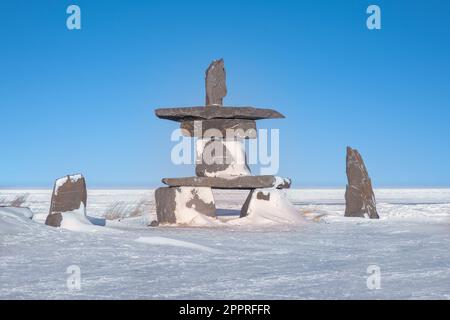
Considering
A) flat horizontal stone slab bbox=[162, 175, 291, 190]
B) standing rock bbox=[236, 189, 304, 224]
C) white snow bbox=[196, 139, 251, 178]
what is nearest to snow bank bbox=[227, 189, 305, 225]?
standing rock bbox=[236, 189, 304, 224]

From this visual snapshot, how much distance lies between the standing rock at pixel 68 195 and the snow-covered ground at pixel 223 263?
1.56 meters

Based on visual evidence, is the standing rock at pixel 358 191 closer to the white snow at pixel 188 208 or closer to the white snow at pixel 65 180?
the white snow at pixel 188 208

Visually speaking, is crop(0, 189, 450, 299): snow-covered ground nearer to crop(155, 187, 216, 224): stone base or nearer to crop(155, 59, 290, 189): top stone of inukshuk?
crop(155, 187, 216, 224): stone base

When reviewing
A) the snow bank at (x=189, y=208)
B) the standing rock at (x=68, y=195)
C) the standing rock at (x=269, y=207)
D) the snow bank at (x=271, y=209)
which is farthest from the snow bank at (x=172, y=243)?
the standing rock at (x=269, y=207)

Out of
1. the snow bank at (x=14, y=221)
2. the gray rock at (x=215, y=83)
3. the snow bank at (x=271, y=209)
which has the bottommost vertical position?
the snow bank at (x=271, y=209)

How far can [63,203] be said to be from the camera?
12.1m

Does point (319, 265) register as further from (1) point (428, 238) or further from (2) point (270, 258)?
(1) point (428, 238)

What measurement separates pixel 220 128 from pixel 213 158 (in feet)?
2.30

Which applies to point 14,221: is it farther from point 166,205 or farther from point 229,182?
point 229,182

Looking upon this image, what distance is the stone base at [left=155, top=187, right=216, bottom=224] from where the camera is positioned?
13.9m

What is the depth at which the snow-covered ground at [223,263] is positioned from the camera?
532 cm

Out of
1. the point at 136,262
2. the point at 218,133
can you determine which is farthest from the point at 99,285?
the point at 218,133

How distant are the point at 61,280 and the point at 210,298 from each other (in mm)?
1664
